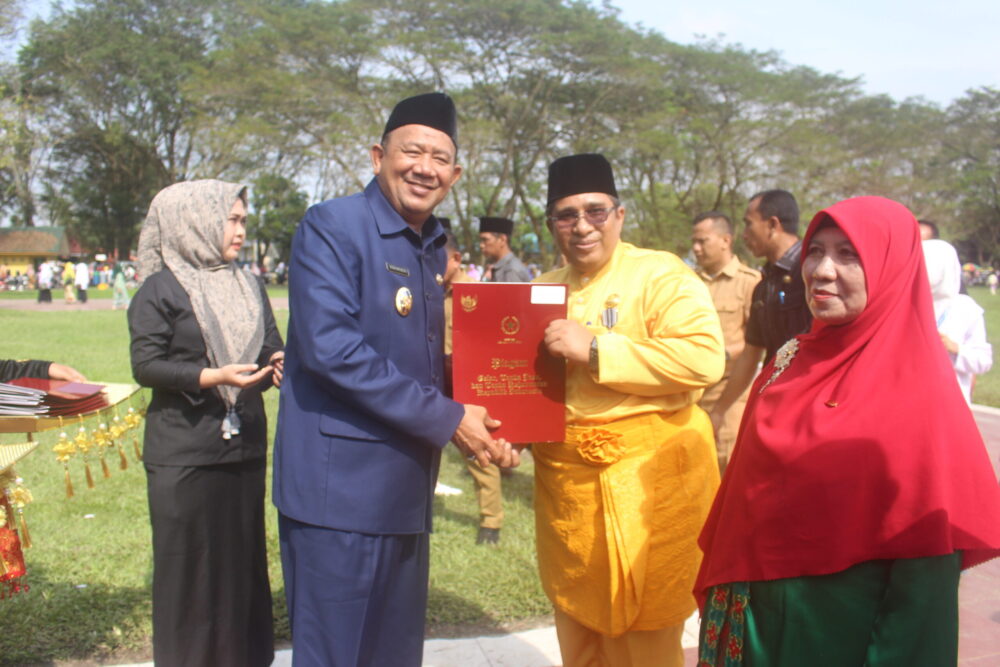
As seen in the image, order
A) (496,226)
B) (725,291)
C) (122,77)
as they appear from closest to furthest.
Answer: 1. (725,291)
2. (496,226)
3. (122,77)

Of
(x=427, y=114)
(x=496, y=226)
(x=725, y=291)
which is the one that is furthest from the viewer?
(x=496, y=226)

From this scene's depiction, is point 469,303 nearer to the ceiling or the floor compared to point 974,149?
nearer to the floor

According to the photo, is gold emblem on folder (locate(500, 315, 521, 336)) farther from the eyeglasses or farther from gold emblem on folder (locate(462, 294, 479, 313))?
the eyeglasses

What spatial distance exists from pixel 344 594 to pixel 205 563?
→ 1040 millimetres

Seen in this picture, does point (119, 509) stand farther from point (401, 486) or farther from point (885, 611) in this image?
point (885, 611)

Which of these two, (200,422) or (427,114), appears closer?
(427,114)

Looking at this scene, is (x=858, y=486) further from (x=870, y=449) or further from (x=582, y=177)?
(x=582, y=177)

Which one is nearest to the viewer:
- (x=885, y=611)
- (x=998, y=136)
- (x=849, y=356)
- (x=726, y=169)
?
(x=885, y=611)

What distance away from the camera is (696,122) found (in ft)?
92.9

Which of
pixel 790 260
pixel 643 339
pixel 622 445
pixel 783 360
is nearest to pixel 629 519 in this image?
pixel 622 445

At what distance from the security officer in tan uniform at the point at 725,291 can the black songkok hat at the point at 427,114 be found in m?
3.12

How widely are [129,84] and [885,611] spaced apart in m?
40.7

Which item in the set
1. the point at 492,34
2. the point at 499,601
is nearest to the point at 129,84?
the point at 492,34

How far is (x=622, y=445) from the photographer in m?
2.51
